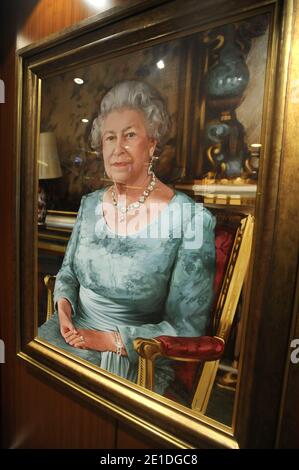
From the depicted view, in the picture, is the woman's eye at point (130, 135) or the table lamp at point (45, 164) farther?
the table lamp at point (45, 164)

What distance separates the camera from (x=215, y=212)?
22.7 inches

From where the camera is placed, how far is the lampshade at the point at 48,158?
2.77 feet

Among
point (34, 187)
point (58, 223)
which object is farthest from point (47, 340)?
point (34, 187)

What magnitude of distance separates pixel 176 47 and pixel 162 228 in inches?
15.8

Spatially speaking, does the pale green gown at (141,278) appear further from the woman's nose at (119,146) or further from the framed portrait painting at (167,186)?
the woman's nose at (119,146)

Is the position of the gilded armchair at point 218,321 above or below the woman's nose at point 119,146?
below

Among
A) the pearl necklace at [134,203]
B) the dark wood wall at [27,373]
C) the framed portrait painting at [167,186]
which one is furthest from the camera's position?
the dark wood wall at [27,373]

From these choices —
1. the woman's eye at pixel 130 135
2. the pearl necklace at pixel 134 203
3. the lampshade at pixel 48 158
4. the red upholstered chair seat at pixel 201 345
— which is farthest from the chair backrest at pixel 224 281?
the lampshade at pixel 48 158

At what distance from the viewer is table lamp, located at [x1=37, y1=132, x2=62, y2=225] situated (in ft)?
2.77

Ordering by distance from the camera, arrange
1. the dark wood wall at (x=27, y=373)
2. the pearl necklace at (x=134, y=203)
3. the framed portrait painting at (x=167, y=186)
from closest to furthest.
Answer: the framed portrait painting at (x=167, y=186) < the pearl necklace at (x=134, y=203) < the dark wood wall at (x=27, y=373)

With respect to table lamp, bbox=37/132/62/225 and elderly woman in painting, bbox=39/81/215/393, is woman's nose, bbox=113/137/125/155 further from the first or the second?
table lamp, bbox=37/132/62/225

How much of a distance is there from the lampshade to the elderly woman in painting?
0.17 m

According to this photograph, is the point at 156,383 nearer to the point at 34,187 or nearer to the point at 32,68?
the point at 34,187

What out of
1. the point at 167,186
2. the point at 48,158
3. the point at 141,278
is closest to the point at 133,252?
the point at 141,278
